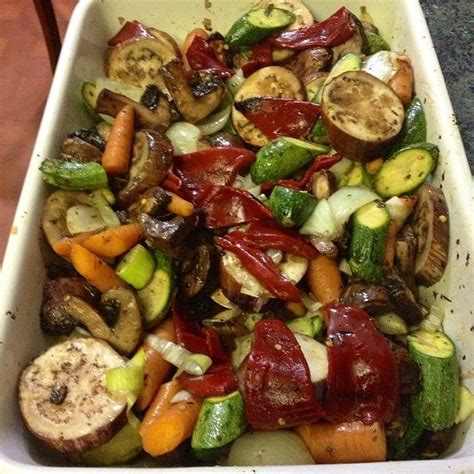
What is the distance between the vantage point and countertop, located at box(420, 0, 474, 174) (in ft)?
5.99

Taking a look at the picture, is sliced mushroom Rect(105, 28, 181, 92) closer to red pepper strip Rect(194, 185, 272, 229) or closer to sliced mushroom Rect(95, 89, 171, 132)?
sliced mushroom Rect(95, 89, 171, 132)

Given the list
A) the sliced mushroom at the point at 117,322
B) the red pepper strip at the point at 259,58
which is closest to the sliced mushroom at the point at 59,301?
the sliced mushroom at the point at 117,322

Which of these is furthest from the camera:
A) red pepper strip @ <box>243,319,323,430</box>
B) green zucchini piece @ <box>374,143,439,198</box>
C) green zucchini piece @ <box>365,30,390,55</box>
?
green zucchini piece @ <box>365,30,390,55</box>

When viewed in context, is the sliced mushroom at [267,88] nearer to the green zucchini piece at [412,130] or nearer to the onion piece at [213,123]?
the onion piece at [213,123]

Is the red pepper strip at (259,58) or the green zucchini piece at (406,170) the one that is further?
the red pepper strip at (259,58)

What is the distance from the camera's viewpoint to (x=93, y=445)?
1.20 metres

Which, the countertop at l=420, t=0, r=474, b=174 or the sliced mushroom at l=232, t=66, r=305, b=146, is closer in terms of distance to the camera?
the sliced mushroom at l=232, t=66, r=305, b=146

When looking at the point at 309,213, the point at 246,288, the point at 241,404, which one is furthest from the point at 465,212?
the point at 241,404

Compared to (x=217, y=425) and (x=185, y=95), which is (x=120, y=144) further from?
(x=217, y=425)

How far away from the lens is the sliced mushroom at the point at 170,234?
1.39m

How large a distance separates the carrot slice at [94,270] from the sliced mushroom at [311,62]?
767 millimetres

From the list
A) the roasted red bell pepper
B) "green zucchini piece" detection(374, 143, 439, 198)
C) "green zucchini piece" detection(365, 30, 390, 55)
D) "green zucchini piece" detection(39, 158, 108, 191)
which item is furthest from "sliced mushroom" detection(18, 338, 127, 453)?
"green zucchini piece" detection(365, 30, 390, 55)

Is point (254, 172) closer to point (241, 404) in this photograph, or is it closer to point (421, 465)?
point (241, 404)

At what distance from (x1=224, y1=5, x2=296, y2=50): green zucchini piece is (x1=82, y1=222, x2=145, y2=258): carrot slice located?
27.7 inches
